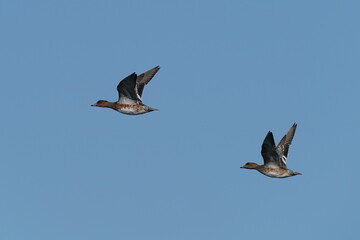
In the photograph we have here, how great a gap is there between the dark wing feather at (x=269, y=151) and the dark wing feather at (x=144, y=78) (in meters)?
8.67

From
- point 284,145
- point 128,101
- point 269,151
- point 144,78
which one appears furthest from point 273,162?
point 144,78

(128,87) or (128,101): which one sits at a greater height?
(128,87)

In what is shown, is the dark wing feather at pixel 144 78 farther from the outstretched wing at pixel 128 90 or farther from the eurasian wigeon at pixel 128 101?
the outstretched wing at pixel 128 90

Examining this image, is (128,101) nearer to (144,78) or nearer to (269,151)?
(144,78)

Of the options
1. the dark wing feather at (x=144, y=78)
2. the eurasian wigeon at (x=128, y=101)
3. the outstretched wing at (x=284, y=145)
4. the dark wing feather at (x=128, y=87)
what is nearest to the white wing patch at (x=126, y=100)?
the eurasian wigeon at (x=128, y=101)

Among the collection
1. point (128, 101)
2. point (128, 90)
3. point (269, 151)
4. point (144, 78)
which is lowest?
point (269, 151)

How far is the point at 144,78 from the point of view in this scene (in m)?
60.0

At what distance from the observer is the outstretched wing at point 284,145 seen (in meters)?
57.2

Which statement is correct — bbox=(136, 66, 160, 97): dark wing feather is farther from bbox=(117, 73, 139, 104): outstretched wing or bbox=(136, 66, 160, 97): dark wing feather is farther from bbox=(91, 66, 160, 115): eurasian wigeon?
bbox=(117, 73, 139, 104): outstretched wing

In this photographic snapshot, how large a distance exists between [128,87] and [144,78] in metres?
5.32

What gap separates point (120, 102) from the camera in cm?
5644

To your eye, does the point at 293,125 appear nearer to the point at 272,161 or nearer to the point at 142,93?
the point at 272,161

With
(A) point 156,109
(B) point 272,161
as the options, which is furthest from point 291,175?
(A) point 156,109

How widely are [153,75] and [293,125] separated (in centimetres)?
939
